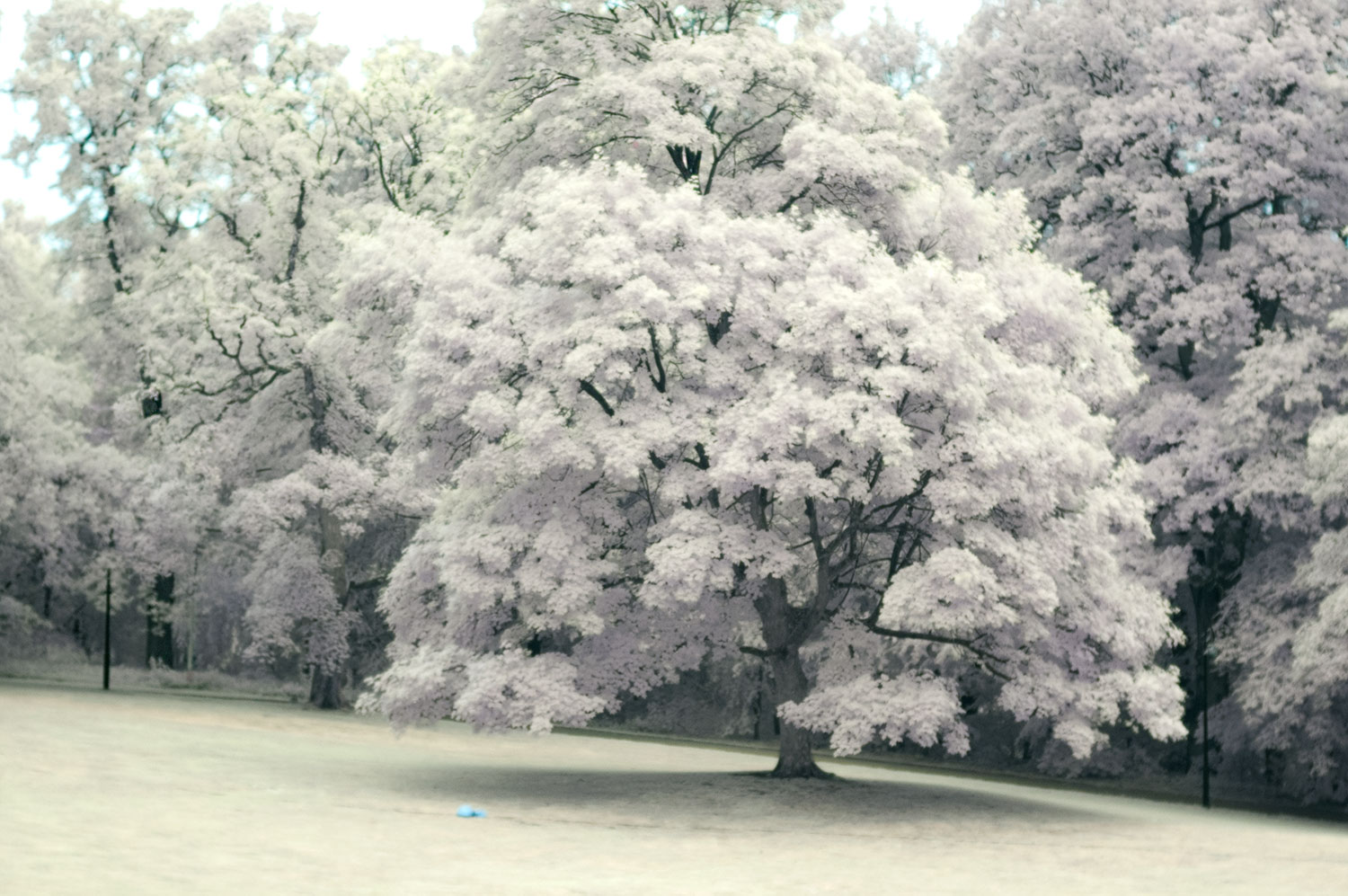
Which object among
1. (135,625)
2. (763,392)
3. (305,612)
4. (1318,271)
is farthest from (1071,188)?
(135,625)

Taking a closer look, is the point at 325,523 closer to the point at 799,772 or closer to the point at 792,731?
the point at 792,731

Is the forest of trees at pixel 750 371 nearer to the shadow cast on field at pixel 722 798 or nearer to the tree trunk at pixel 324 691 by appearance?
the tree trunk at pixel 324 691

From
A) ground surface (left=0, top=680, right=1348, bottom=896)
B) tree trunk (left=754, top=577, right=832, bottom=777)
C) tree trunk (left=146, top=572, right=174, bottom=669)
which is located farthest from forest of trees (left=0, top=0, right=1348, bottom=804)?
ground surface (left=0, top=680, right=1348, bottom=896)

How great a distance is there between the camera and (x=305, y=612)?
1661 inches

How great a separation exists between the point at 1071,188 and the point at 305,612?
21.5m

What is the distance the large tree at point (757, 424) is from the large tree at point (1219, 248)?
731cm

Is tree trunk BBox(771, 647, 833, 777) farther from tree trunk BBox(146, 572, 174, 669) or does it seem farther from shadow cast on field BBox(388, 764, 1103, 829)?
tree trunk BBox(146, 572, 174, 669)

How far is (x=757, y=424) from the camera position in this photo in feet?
79.1

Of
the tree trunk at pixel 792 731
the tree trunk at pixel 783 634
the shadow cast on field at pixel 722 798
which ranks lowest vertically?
the shadow cast on field at pixel 722 798

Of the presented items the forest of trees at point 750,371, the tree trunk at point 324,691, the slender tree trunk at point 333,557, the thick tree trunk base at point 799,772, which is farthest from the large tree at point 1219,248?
the tree trunk at point 324,691

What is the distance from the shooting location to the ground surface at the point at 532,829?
16.9m

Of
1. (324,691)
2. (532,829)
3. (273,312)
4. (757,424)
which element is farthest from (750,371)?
(324,691)

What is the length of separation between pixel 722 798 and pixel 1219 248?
67.8ft

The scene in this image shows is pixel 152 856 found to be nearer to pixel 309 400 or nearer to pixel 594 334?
pixel 594 334
